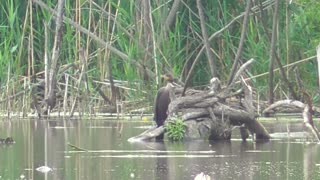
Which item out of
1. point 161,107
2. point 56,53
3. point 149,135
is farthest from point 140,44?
point 149,135

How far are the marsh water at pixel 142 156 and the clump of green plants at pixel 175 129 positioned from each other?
121mm

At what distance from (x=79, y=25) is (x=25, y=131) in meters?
4.03

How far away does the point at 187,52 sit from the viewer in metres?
22.3

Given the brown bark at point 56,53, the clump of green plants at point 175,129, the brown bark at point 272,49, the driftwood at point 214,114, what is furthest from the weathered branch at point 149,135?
the brown bark at point 56,53

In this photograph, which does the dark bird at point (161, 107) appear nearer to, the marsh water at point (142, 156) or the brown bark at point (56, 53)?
the marsh water at point (142, 156)

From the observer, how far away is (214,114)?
52.6 ft

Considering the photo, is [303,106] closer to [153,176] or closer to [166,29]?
[153,176]

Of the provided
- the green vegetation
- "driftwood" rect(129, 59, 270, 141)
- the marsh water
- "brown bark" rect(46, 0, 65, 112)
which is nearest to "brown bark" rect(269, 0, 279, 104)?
the green vegetation

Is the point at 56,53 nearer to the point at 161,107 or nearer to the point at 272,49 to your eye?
the point at 272,49

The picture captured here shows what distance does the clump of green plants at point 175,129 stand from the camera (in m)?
15.9

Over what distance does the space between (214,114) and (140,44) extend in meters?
5.55

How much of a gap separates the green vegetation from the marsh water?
273 cm

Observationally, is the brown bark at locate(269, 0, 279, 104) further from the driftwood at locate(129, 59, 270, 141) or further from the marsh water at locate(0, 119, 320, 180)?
the driftwood at locate(129, 59, 270, 141)

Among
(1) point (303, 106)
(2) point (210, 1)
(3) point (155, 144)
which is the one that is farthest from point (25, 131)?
(2) point (210, 1)
